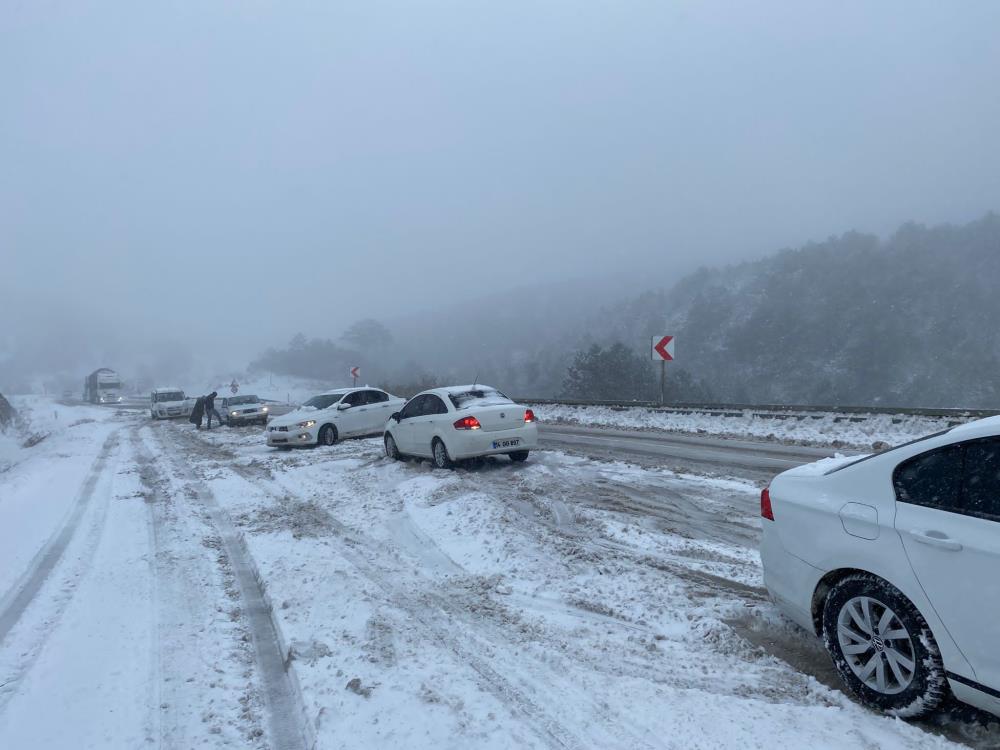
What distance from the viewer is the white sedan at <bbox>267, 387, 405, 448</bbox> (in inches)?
663

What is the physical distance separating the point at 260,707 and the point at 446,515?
4.42 meters

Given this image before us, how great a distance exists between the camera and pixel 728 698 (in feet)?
11.6

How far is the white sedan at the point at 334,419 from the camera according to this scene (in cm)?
1684

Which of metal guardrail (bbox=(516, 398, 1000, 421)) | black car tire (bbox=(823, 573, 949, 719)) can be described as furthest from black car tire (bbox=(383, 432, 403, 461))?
metal guardrail (bbox=(516, 398, 1000, 421))

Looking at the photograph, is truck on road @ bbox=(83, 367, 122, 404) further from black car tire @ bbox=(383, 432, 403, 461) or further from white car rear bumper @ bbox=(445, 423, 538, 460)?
white car rear bumper @ bbox=(445, 423, 538, 460)

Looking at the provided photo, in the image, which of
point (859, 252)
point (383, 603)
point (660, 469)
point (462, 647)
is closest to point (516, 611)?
point (462, 647)

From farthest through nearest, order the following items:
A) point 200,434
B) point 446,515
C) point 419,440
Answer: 1. point 200,434
2. point 419,440
3. point 446,515

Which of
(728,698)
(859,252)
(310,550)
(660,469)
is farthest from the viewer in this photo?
(859,252)

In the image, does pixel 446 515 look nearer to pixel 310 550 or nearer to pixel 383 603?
pixel 310 550

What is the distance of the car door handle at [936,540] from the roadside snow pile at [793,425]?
10.7 m

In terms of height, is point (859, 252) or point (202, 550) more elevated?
point (859, 252)

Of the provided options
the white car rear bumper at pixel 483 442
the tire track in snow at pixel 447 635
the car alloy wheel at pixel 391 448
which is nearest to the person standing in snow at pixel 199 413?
the car alloy wheel at pixel 391 448

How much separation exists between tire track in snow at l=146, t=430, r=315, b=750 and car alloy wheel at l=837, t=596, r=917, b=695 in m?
2.87

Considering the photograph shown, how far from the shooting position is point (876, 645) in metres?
3.40
